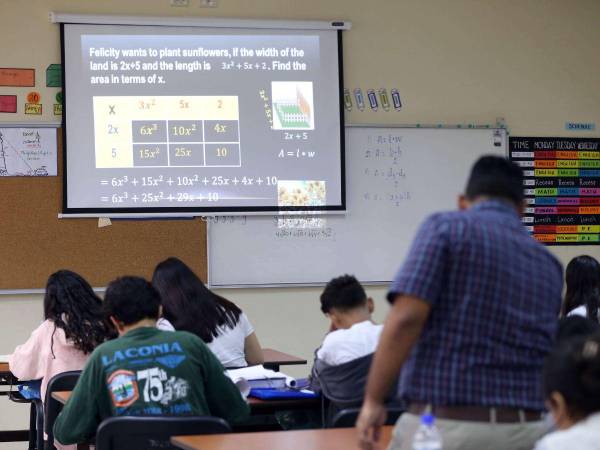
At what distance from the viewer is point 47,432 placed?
12.6 feet

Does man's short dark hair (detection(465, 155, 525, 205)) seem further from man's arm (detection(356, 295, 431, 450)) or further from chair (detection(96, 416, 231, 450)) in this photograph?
chair (detection(96, 416, 231, 450))

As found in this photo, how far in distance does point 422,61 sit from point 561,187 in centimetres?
138

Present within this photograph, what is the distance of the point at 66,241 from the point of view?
5883 millimetres

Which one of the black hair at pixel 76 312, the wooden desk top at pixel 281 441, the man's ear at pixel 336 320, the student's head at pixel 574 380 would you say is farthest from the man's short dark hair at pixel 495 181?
the black hair at pixel 76 312

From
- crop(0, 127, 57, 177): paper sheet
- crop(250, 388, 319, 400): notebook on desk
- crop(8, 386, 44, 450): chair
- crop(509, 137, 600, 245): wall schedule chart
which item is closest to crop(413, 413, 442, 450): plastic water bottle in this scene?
crop(250, 388, 319, 400): notebook on desk

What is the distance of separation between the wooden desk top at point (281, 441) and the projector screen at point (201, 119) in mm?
3398

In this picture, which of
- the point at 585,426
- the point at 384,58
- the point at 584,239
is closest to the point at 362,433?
the point at 585,426

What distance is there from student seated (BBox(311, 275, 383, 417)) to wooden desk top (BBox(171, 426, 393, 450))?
24.5 inches

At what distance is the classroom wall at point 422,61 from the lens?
5.88 meters

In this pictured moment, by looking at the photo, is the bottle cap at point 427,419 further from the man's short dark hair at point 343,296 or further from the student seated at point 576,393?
the man's short dark hair at point 343,296

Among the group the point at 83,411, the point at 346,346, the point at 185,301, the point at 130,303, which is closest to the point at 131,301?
the point at 130,303

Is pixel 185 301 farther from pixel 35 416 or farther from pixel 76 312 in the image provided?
pixel 35 416

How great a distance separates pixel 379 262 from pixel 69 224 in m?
2.08

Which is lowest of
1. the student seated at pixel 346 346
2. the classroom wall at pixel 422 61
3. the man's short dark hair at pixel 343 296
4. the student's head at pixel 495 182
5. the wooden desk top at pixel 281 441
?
the wooden desk top at pixel 281 441
